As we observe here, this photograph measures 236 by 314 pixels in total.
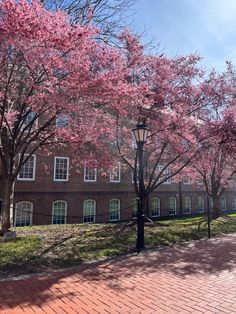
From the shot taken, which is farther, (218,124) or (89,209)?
(89,209)

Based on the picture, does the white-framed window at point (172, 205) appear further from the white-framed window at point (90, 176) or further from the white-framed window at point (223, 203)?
the white-framed window at point (90, 176)

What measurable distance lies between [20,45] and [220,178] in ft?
47.6

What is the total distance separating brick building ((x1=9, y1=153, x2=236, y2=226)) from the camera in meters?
18.8

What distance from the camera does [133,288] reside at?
511 cm

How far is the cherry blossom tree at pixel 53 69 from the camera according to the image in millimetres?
5465

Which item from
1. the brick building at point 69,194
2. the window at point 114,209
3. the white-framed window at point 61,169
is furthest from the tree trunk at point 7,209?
the window at point 114,209

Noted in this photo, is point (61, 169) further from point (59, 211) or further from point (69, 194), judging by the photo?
point (59, 211)

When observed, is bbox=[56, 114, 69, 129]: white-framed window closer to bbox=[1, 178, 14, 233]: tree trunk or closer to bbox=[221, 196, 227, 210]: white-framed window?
bbox=[1, 178, 14, 233]: tree trunk

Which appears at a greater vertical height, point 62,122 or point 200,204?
point 62,122

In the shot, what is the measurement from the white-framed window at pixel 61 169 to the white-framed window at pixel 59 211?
1.63 metres

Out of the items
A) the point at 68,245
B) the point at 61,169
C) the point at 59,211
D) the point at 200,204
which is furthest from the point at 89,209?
the point at 200,204

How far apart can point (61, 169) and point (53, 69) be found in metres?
14.2

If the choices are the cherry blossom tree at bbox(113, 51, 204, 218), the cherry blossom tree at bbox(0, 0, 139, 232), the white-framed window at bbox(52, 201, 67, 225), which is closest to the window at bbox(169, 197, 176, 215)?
the white-framed window at bbox(52, 201, 67, 225)

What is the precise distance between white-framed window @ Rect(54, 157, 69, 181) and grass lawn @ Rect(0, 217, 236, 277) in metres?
10.3
